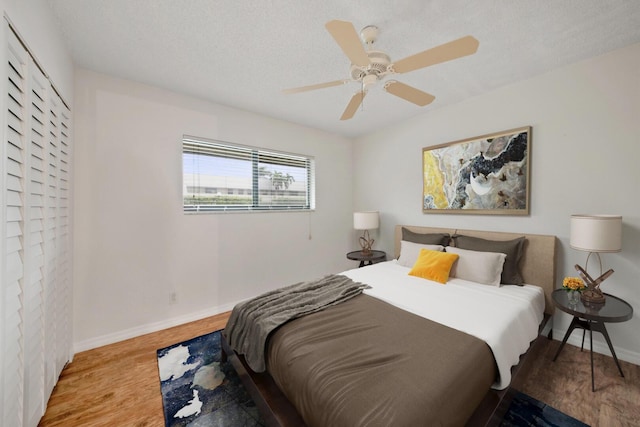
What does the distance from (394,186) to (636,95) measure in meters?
2.30

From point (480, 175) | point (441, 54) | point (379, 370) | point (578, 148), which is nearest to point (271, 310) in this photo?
point (379, 370)

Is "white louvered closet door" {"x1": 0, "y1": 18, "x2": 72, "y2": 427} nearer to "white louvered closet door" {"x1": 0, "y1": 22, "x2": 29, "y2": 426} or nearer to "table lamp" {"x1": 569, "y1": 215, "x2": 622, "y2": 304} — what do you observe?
"white louvered closet door" {"x1": 0, "y1": 22, "x2": 29, "y2": 426}

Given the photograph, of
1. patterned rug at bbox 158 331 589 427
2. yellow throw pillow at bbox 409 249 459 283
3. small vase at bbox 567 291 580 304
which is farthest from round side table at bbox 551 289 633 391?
yellow throw pillow at bbox 409 249 459 283

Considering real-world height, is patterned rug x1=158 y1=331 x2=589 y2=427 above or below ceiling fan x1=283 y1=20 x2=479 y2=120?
below

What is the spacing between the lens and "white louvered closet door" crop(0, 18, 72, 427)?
1088 millimetres

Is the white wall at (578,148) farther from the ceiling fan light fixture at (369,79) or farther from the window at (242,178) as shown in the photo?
the window at (242,178)

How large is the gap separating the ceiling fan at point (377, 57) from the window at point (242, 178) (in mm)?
1720

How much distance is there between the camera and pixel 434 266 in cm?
245

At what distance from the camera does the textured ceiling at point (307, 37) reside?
1542mm

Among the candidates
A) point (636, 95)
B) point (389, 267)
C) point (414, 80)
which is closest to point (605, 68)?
point (636, 95)

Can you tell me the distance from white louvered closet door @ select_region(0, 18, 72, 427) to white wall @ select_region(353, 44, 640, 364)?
316 cm

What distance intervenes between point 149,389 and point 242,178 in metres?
2.27

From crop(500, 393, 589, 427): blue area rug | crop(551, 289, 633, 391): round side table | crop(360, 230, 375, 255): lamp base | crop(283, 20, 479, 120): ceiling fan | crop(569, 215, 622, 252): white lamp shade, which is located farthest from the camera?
crop(360, 230, 375, 255): lamp base

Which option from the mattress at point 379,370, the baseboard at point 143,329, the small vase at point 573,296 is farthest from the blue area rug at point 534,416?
the baseboard at point 143,329
